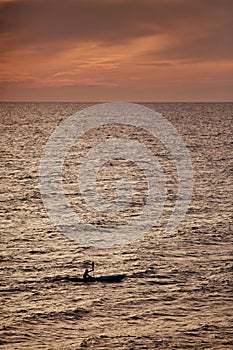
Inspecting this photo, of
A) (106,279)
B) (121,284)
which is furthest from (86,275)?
(121,284)

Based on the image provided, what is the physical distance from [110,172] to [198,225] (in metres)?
50.4

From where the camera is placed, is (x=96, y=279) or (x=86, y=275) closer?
(x=86, y=275)

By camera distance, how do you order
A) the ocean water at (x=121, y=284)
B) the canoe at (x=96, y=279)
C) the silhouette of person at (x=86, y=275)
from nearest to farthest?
the ocean water at (x=121, y=284) < the silhouette of person at (x=86, y=275) < the canoe at (x=96, y=279)

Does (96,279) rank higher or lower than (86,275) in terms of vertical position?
lower

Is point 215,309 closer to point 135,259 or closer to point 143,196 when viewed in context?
point 135,259

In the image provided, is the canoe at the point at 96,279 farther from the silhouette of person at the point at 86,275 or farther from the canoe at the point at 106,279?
the silhouette of person at the point at 86,275

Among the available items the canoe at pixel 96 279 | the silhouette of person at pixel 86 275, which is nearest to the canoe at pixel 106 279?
the canoe at pixel 96 279

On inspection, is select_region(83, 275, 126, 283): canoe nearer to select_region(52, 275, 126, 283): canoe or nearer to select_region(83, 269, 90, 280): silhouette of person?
select_region(52, 275, 126, 283): canoe

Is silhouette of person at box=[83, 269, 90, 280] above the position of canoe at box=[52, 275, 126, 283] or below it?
above

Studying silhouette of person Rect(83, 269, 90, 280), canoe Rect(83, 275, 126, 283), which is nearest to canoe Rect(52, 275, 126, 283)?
canoe Rect(83, 275, 126, 283)

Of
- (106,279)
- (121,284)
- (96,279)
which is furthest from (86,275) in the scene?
(121,284)

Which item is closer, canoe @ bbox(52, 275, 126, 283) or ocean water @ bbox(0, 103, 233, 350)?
ocean water @ bbox(0, 103, 233, 350)

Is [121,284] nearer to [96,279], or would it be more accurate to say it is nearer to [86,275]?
[96,279]

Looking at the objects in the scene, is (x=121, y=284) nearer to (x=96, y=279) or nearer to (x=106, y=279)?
(x=106, y=279)
